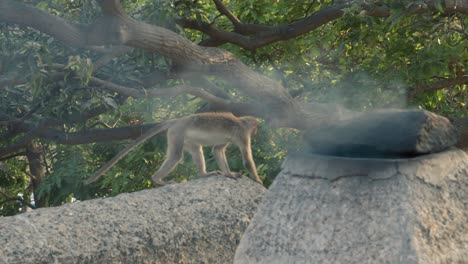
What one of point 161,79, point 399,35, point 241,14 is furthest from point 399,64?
point 161,79

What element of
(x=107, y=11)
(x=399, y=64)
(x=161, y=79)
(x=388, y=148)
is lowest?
(x=161, y=79)

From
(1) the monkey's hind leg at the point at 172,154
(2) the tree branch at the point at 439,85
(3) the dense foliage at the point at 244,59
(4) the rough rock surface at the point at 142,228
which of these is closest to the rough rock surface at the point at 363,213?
(4) the rough rock surface at the point at 142,228

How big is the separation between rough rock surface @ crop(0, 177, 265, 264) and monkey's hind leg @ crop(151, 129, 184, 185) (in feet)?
4.13

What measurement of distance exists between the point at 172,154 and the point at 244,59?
342 centimetres

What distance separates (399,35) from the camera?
9.76 meters

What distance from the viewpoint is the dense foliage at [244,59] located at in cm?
Result: 772

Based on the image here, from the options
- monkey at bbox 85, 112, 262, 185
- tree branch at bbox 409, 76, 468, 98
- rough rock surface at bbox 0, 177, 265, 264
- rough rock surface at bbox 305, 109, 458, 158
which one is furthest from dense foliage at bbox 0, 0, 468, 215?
rough rock surface at bbox 305, 109, 458, 158

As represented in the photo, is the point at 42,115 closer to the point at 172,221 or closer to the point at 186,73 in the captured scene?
the point at 186,73

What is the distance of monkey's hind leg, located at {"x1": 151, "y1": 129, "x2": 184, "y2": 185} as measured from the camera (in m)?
7.66

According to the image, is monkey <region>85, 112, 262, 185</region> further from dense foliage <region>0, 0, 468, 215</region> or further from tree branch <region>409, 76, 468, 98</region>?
tree branch <region>409, 76, 468, 98</region>

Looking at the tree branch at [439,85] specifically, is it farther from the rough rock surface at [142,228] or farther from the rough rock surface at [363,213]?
the rough rock surface at [363,213]

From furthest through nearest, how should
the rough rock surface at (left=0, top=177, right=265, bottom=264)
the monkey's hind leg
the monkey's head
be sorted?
the monkey's head < the monkey's hind leg < the rough rock surface at (left=0, top=177, right=265, bottom=264)

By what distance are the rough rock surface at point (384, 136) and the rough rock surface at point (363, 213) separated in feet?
0.24

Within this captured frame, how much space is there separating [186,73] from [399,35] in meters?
3.02
